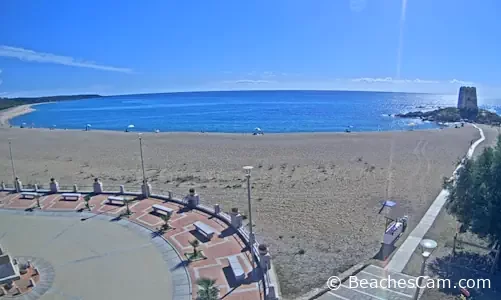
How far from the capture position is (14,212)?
16.8 meters

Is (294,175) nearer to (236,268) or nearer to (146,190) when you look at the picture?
(146,190)

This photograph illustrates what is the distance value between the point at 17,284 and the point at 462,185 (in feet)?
52.0

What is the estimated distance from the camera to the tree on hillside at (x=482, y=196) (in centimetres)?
1087

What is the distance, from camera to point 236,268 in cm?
1091

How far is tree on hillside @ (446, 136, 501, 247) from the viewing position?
35.7ft

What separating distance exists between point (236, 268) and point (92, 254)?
18.1ft

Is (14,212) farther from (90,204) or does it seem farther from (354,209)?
(354,209)

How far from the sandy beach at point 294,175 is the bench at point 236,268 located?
1.46m

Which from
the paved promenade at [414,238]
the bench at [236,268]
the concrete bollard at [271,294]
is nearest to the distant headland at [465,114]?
the paved promenade at [414,238]

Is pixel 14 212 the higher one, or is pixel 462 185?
pixel 462 185

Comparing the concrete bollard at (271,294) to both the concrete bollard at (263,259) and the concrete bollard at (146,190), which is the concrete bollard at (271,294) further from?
the concrete bollard at (146,190)

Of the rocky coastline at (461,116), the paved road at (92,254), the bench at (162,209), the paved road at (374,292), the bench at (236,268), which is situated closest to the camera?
the paved road at (374,292)

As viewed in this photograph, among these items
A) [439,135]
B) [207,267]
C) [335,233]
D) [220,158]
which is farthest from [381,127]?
[207,267]

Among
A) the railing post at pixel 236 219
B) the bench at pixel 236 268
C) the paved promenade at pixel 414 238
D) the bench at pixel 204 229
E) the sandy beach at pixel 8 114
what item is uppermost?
the sandy beach at pixel 8 114
